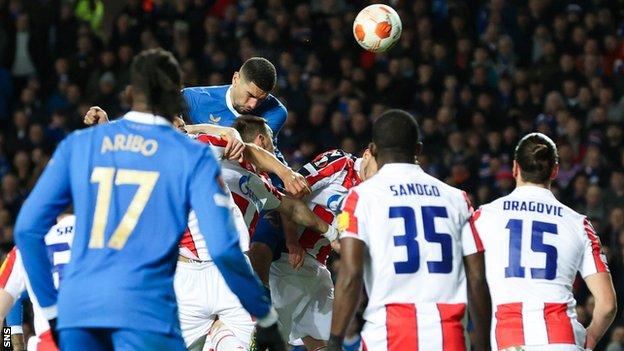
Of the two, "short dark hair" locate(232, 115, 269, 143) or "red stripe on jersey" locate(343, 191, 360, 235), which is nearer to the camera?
"red stripe on jersey" locate(343, 191, 360, 235)

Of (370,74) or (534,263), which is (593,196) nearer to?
(370,74)

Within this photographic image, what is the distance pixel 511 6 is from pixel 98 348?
14381mm

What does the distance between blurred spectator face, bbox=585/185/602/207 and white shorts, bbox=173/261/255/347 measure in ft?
24.5

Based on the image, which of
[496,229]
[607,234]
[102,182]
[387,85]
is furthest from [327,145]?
[102,182]

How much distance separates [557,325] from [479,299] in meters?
0.94

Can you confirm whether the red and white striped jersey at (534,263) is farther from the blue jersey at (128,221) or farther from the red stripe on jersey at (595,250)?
the blue jersey at (128,221)

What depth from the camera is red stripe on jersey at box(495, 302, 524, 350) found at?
7164mm

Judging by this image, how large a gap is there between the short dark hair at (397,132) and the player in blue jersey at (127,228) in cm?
136

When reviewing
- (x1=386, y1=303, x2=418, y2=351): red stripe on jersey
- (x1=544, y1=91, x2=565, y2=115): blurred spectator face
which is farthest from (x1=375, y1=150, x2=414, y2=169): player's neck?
(x1=544, y1=91, x2=565, y2=115): blurred spectator face

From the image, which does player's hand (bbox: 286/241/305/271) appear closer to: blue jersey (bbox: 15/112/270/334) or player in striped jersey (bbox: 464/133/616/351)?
player in striped jersey (bbox: 464/133/616/351)

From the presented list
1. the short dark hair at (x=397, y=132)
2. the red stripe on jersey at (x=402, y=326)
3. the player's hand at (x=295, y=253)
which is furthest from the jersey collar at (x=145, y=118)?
the player's hand at (x=295, y=253)

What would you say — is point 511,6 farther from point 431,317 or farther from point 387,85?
point 431,317

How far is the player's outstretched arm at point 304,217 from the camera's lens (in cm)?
914

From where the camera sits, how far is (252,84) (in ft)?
32.0
